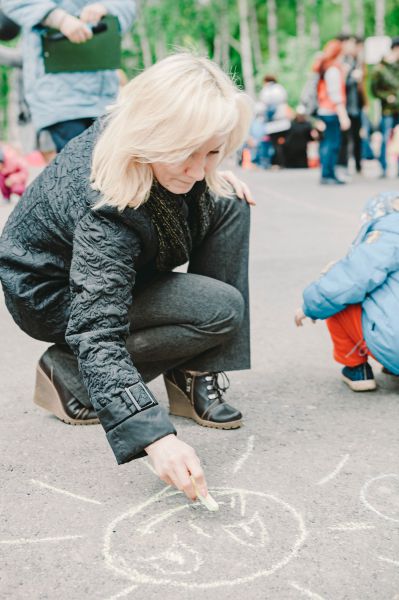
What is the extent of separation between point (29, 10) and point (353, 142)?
806cm

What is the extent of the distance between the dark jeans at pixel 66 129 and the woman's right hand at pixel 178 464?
2477 mm

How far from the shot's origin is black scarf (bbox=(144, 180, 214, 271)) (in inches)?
93.4

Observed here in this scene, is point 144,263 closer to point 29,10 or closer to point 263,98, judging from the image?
point 29,10

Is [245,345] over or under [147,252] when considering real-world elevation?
under

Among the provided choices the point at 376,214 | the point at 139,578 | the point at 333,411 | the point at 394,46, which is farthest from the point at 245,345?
the point at 394,46

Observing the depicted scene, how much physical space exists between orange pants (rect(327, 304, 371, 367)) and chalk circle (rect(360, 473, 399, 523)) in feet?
2.41

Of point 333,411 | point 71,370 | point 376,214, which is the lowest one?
point 333,411

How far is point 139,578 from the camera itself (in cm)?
186

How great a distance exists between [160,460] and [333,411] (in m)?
1.15

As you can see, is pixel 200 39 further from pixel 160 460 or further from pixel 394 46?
pixel 160 460

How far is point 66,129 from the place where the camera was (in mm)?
4094

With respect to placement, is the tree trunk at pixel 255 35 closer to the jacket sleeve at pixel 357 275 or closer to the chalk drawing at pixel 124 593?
the jacket sleeve at pixel 357 275

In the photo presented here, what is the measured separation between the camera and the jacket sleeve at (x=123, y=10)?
4.05 metres

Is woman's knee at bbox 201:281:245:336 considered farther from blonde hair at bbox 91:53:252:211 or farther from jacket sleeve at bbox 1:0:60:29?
jacket sleeve at bbox 1:0:60:29
